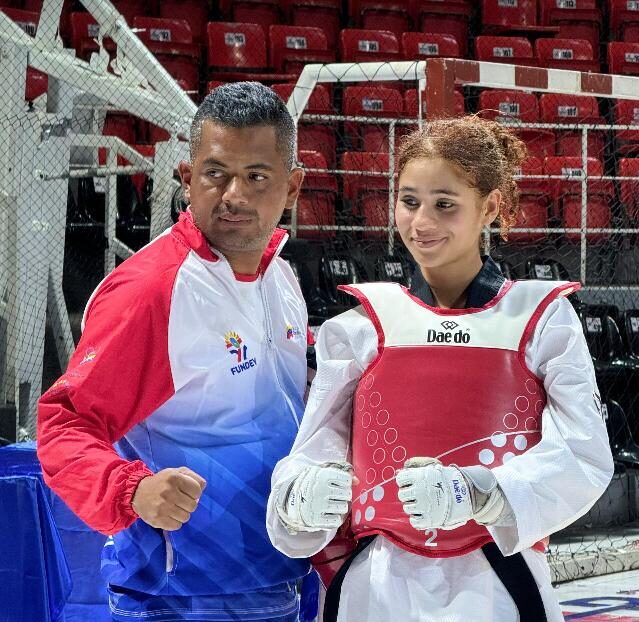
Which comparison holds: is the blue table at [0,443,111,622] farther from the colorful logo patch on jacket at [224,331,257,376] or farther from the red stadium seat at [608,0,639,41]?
the red stadium seat at [608,0,639,41]

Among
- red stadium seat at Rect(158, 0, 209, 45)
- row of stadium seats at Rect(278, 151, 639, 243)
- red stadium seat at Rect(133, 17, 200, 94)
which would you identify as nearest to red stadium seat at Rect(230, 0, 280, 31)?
red stadium seat at Rect(158, 0, 209, 45)

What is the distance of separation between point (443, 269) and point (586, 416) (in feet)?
1.17

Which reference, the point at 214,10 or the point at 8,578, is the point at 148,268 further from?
the point at 214,10

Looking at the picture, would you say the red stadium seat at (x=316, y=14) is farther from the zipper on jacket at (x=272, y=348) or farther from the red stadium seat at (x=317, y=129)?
the zipper on jacket at (x=272, y=348)

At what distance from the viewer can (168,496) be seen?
140cm

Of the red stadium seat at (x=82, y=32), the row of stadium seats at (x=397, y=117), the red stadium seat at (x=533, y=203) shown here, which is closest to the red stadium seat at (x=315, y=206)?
the row of stadium seats at (x=397, y=117)

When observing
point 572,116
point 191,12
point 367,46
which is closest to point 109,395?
point 572,116

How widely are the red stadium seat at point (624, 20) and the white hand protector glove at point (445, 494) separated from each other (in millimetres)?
9840

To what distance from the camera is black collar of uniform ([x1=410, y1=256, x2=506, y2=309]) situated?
5.43ft

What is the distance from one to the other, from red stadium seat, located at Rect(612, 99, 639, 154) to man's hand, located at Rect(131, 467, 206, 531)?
6781 mm

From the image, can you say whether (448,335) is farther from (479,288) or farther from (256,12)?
(256,12)

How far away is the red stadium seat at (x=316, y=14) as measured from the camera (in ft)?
32.5

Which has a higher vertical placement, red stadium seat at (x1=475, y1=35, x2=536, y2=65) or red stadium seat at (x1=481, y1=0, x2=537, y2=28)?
red stadium seat at (x1=481, y1=0, x2=537, y2=28)

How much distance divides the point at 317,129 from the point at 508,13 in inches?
145
